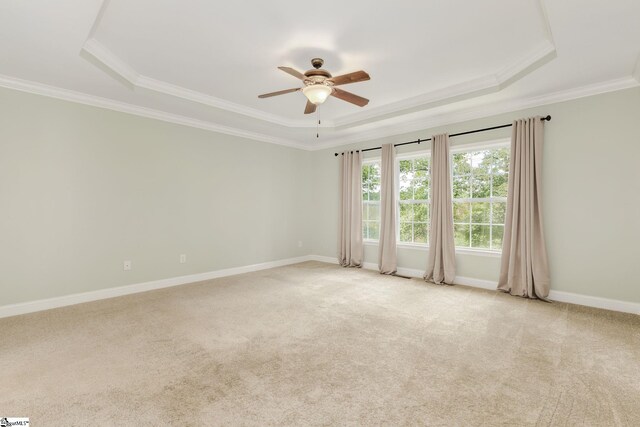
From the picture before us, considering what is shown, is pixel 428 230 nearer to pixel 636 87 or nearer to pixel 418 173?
pixel 418 173

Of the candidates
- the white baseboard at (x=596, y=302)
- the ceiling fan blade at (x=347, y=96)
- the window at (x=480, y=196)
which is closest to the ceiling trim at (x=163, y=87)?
the ceiling fan blade at (x=347, y=96)

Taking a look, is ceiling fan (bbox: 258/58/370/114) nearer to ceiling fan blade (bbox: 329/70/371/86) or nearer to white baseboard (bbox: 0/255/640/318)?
ceiling fan blade (bbox: 329/70/371/86)

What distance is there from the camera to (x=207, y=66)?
3242 mm

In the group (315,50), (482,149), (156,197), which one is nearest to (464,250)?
(482,149)

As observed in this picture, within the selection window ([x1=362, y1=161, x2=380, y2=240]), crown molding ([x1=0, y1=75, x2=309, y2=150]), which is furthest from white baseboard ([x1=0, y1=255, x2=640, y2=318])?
crown molding ([x1=0, y1=75, x2=309, y2=150])

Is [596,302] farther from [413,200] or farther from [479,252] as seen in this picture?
[413,200]

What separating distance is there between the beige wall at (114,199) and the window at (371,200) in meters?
1.89

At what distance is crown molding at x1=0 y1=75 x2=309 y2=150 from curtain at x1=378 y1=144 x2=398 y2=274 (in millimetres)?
2277

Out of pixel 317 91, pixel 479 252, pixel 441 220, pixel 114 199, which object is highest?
pixel 317 91

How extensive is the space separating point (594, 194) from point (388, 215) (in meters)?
2.71

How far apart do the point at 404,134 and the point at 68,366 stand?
16.9ft

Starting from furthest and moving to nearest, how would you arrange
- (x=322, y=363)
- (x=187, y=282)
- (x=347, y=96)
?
(x=187, y=282)
(x=347, y=96)
(x=322, y=363)

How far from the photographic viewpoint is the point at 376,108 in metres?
4.66

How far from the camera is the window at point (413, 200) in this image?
5.08 meters
